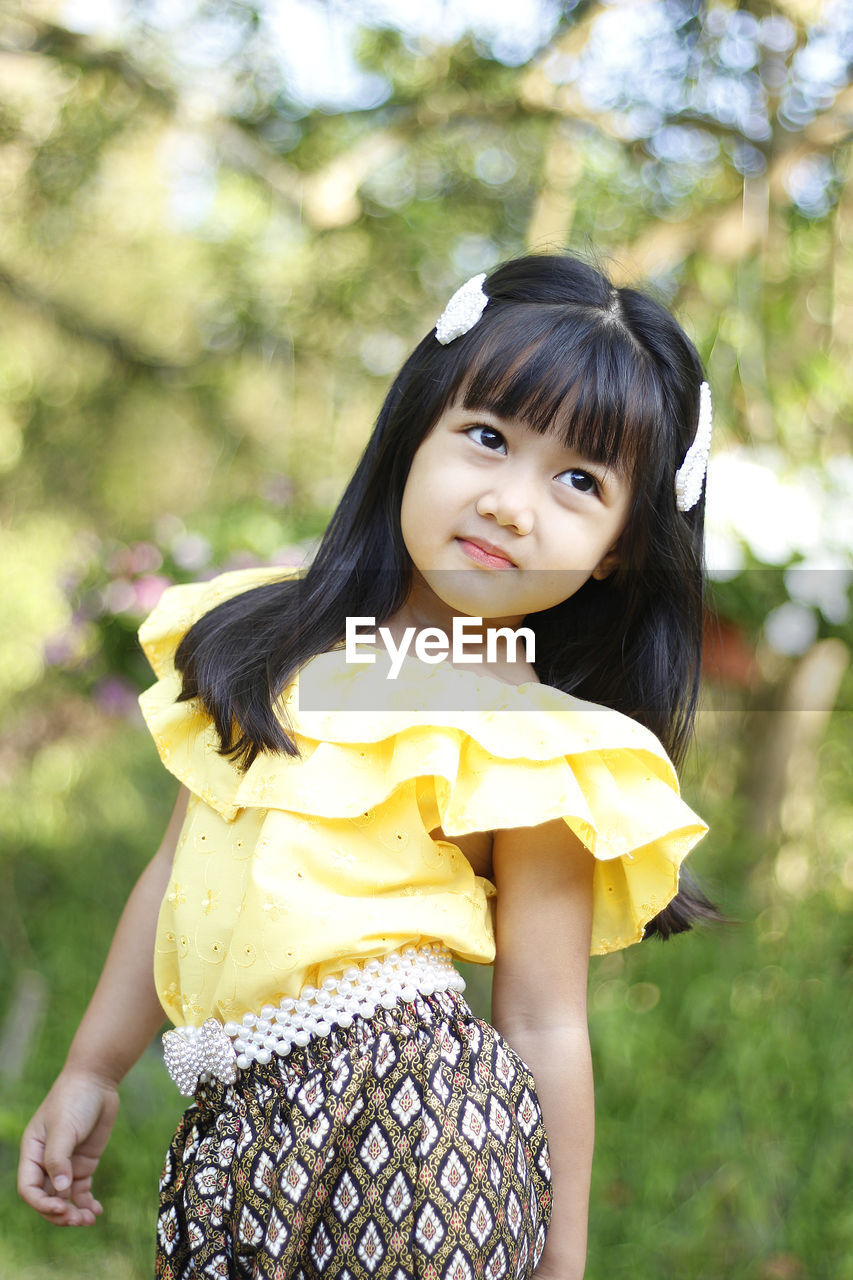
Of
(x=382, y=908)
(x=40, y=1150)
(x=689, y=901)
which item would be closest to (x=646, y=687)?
(x=689, y=901)

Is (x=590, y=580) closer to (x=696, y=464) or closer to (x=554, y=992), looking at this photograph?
(x=696, y=464)

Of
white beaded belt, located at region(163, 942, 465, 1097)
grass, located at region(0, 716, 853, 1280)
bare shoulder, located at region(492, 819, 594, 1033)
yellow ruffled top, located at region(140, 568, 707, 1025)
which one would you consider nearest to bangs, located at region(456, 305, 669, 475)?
yellow ruffled top, located at region(140, 568, 707, 1025)

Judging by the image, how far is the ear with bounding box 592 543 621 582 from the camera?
98 cm

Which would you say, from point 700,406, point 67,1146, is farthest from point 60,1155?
point 700,406

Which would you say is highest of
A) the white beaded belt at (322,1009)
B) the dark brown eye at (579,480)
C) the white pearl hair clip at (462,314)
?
the white pearl hair clip at (462,314)

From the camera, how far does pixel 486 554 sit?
88 centimetres

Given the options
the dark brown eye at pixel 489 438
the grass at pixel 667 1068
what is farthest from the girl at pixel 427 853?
the grass at pixel 667 1068

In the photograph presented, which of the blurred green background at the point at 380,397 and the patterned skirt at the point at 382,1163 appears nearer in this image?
the patterned skirt at the point at 382,1163

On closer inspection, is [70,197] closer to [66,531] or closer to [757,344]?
[66,531]

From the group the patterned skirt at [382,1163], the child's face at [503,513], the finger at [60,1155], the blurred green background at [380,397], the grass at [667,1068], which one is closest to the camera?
the patterned skirt at [382,1163]

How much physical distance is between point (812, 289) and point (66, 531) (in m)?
1.77

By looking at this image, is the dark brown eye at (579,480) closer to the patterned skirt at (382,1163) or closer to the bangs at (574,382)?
the bangs at (574,382)

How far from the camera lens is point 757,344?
2.23m

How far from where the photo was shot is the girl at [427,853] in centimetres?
79
